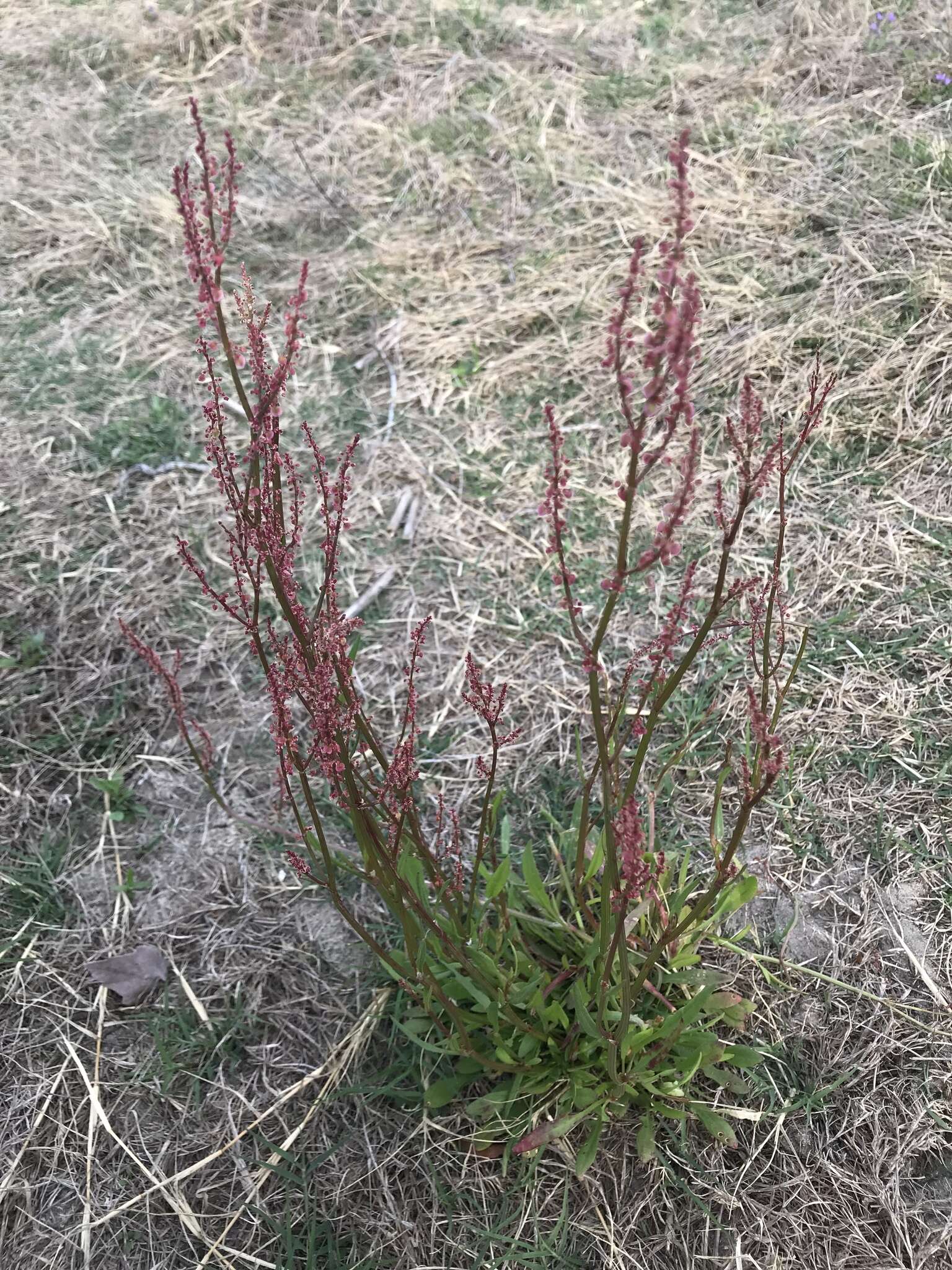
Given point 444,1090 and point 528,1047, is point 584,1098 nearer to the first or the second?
point 528,1047

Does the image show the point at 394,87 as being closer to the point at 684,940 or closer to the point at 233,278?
Answer: the point at 233,278

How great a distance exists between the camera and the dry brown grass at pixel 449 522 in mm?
1821

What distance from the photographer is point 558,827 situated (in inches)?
84.4

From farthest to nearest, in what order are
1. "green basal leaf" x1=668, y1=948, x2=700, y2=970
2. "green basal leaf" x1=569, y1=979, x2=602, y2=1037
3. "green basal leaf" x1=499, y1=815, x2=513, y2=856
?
"green basal leaf" x1=499, y1=815, x2=513, y2=856, "green basal leaf" x1=668, y1=948, x2=700, y2=970, "green basal leaf" x1=569, y1=979, x2=602, y2=1037

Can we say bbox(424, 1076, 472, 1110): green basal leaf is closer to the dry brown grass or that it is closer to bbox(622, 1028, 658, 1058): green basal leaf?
the dry brown grass

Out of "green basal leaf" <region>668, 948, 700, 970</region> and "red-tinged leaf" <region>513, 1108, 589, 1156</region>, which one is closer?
"red-tinged leaf" <region>513, 1108, 589, 1156</region>

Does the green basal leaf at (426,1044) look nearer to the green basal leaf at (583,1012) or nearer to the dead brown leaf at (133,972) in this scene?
→ the green basal leaf at (583,1012)

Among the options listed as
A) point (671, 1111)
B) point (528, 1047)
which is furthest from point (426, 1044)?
point (671, 1111)

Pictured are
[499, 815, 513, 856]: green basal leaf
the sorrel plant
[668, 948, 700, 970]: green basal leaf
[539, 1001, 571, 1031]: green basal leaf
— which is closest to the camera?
the sorrel plant

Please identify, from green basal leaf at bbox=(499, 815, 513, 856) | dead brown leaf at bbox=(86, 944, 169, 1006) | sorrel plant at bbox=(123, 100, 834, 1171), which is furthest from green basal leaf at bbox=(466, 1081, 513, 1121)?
dead brown leaf at bbox=(86, 944, 169, 1006)

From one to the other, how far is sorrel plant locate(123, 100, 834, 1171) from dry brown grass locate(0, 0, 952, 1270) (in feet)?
0.46

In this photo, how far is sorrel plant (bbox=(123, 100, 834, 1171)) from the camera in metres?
1.26

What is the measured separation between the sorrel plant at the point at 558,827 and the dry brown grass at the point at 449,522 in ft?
0.46

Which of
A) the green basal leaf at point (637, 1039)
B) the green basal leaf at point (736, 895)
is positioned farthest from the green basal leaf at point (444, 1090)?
the green basal leaf at point (736, 895)
